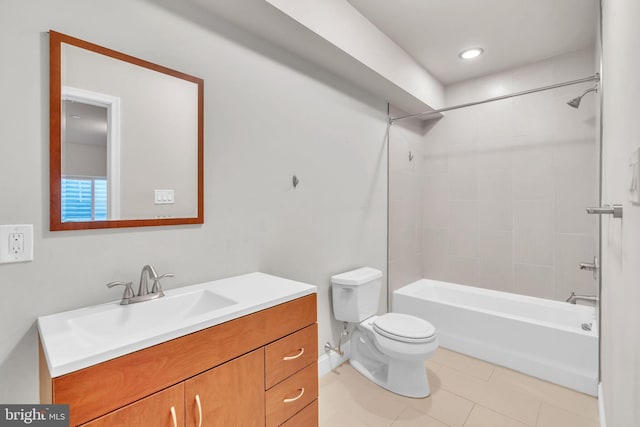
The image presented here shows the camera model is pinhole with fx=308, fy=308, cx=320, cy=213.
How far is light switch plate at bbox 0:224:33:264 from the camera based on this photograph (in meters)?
1.05

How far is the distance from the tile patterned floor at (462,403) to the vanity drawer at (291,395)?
0.46 m

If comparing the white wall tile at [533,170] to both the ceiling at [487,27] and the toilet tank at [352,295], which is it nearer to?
the ceiling at [487,27]

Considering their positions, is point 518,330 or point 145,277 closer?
point 145,277

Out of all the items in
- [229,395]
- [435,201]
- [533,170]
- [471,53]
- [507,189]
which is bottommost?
[229,395]

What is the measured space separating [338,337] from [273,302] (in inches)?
50.3

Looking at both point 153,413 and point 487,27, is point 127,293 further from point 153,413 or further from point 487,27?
point 487,27

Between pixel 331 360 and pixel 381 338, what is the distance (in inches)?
18.9

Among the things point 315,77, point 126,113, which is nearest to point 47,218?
point 126,113

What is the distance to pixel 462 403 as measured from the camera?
6.33 ft

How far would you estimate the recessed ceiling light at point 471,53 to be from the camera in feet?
8.41

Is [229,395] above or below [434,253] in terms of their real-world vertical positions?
below

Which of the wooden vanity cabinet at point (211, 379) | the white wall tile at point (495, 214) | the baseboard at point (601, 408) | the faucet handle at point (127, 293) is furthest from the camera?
the white wall tile at point (495, 214)

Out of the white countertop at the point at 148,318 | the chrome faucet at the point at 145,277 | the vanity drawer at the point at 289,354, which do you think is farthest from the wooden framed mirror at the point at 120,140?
the vanity drawer at the point at 289,354

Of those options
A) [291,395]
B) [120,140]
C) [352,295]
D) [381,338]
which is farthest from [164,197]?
[381,338]
